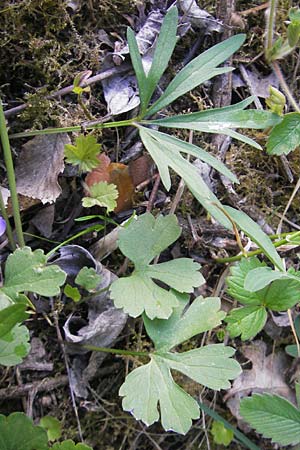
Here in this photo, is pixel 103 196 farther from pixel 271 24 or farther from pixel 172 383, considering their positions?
pixel 271 24

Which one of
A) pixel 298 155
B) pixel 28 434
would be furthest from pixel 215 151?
pixel 28 434

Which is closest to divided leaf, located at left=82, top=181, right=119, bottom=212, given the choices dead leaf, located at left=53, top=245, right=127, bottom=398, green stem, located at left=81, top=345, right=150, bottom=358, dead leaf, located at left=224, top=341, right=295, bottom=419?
dead leaf, located at left=53, top=245, right=127, bottom=398

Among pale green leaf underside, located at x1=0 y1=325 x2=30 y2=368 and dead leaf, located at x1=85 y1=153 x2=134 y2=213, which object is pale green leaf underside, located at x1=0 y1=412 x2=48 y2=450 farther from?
dead leaf, located at x1=85 y1=153 x2=134 y2=213

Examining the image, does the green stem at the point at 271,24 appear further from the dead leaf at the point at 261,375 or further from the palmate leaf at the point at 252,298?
the dead leaf at the point at 261,375

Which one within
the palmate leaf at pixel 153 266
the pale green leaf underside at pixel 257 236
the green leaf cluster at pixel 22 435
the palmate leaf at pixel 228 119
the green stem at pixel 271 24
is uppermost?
the green stem at pixel 271 24

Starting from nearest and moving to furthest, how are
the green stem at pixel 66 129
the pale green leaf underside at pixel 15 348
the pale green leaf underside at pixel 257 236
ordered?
the pale green leaf underside at pixel 15 348 < the pale green leaf underside at pixel 257 236 < the green stem at pixel 66 129

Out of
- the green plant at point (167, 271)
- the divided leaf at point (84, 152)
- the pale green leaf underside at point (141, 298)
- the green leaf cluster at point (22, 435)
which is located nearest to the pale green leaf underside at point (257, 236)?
the green plant at point (167, 271)
